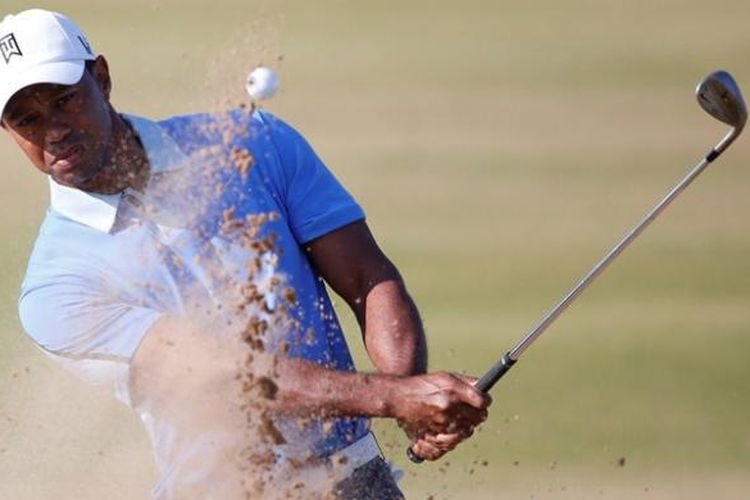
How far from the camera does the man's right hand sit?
4.30 m

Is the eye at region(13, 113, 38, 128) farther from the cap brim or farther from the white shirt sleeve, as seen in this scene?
the white shirt sleeve

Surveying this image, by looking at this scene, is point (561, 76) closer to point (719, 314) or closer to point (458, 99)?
point (458, 99)

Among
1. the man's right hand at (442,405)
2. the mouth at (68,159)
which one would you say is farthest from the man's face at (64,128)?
the man's right hand at (442,405)

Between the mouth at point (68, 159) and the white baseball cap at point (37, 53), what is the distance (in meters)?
0.16

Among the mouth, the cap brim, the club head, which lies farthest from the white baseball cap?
the club head

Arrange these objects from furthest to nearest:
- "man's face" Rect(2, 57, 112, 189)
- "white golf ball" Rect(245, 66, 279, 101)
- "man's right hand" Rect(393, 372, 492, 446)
Result: 1. "white golf ball" Rect(245, 66, 279, 101)
2. "man's face" Rect(2, 57, 112, 189)
3. "man's right hand" Rect(393, 372, 492, 446)

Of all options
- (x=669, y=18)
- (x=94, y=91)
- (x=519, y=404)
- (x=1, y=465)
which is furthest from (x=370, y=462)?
(x=669, y=18)

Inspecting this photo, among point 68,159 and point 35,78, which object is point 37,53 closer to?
point 35,78

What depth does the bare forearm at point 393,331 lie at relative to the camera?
4629 mm

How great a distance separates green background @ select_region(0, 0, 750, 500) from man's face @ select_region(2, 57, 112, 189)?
439 millimetres

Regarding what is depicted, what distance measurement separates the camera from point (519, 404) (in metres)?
8.05

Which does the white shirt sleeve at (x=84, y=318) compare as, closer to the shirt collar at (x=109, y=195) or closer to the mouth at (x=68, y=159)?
the shirt collar at (x=109, y=195)

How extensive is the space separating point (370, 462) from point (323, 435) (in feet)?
0.59

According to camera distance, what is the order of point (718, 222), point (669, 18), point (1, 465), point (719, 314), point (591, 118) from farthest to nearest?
point (669, 18) < point (591, 118) < point (718, 222) < point (719, 314) < point (1, 465)
